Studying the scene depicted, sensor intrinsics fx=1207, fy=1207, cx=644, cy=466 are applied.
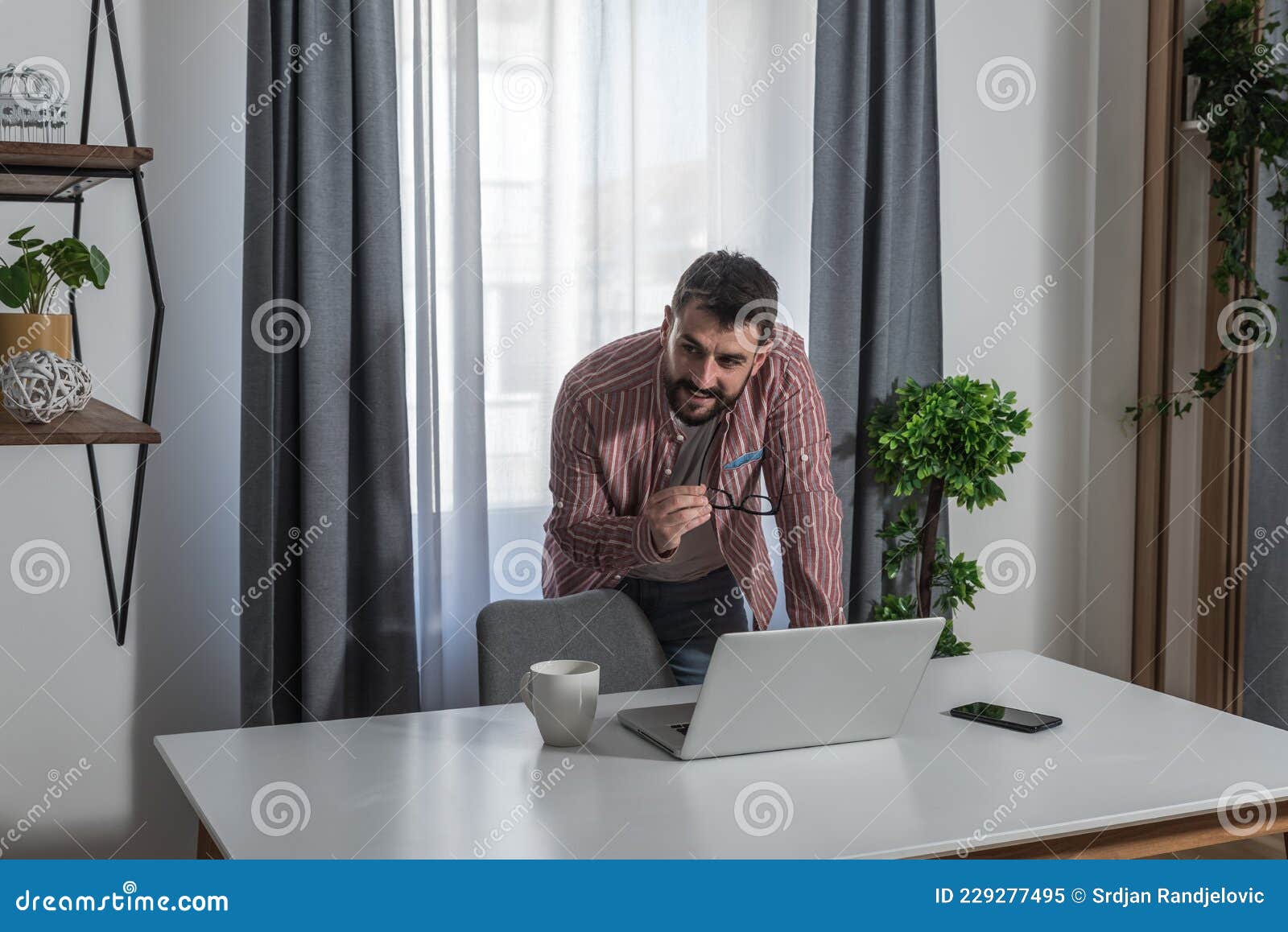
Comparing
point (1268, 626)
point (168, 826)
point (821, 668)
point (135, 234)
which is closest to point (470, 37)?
point (135, 234)

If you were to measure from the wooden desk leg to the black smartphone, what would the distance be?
1.15 metres

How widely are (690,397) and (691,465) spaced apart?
160 mm

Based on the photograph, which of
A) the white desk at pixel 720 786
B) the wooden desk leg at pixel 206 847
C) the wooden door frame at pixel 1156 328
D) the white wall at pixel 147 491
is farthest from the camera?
the wooden door frame at pixel 1156 328

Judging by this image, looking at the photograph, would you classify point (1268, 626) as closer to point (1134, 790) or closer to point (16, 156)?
point (1134, 790)

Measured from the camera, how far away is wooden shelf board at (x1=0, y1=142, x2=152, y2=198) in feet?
5.64

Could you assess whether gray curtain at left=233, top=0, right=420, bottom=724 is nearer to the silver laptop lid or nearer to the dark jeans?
the dark jeans

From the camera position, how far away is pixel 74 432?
1642 millimetres

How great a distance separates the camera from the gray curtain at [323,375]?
2398 millimetres

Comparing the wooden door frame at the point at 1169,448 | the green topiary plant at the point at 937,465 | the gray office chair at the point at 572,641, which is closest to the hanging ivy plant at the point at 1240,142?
the wooden door frame at the point at 1169,448

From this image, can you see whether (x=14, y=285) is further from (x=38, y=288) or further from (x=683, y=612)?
(x=683, y=612)

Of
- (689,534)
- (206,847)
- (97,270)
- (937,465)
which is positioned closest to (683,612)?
(689,534)

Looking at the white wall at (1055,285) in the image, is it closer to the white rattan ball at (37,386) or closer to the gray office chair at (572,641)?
the gray office chair at (572,641)

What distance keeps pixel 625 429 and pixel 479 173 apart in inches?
25.6

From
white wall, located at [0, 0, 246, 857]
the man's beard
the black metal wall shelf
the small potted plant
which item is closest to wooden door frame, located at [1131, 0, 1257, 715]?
the man's beard
